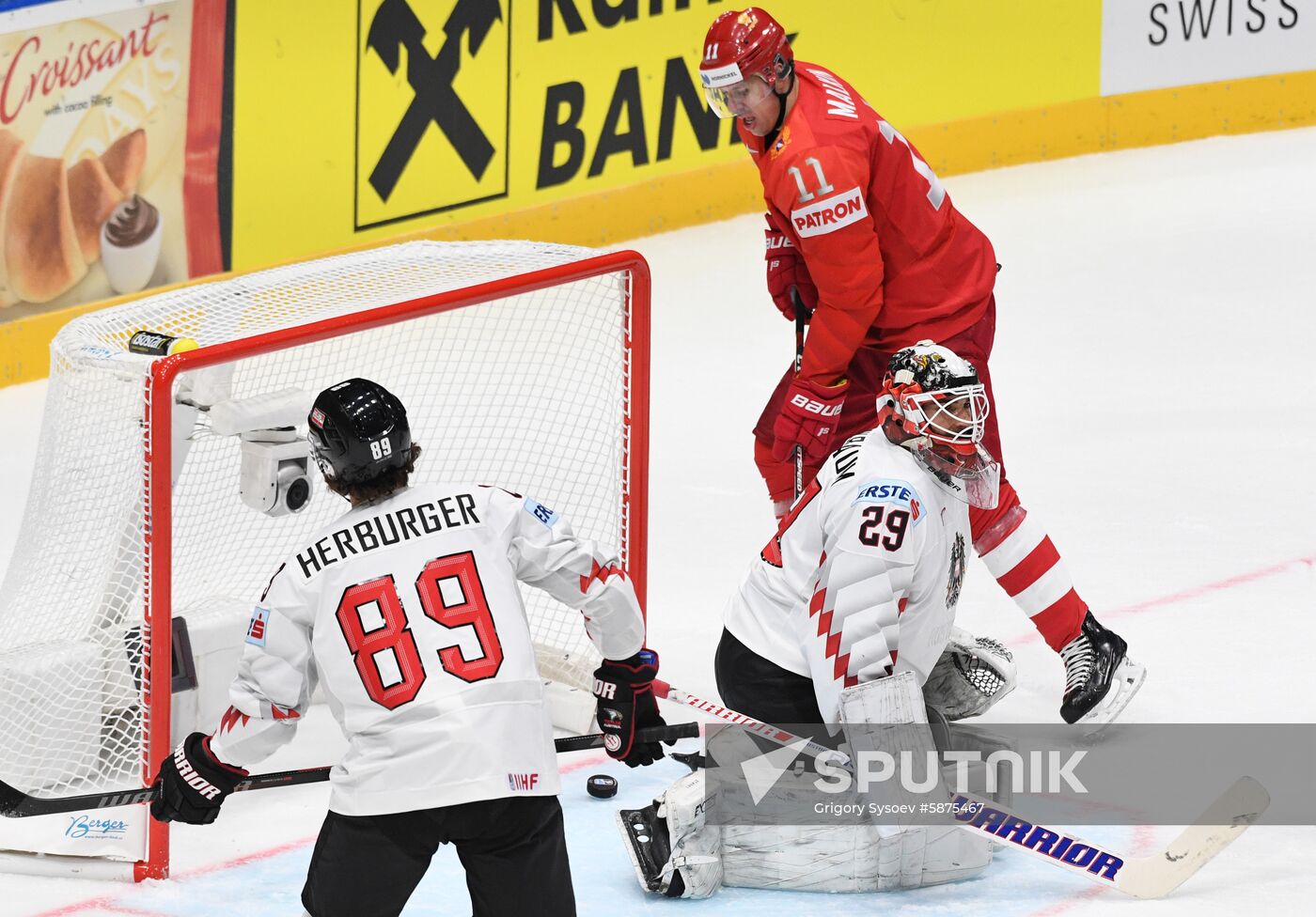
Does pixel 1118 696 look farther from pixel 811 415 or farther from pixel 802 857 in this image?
pixel 802 857

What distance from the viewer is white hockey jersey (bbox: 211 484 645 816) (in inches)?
101

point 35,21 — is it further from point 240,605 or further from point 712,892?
point 712,892

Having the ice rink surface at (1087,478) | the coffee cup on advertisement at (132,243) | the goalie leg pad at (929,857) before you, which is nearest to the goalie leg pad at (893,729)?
the goalie leg pad at (929,857)

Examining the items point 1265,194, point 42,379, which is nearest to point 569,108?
point 42,379

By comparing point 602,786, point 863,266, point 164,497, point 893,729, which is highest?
point 863,266

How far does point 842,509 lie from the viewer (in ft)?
10.8

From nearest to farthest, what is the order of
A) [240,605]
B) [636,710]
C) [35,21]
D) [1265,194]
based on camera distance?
[636,710] < [240,605] < [35,21] < [1265,194]

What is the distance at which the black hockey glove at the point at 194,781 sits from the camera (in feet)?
Answer: 9.04

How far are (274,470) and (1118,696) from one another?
184 cm

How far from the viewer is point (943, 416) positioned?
3305 millimetres

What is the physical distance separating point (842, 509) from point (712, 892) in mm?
741

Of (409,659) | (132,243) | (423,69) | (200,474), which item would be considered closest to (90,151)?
(132,243)

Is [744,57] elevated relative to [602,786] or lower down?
elevated

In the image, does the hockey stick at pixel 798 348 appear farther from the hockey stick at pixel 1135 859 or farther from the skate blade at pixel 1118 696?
the hockey stick at pixel 1135 859
